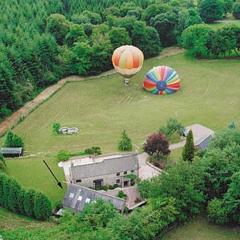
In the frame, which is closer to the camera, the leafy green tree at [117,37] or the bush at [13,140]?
the bush at [13,140]

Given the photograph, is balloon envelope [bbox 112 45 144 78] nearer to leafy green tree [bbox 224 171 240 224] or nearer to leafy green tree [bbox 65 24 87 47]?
leafy green tree [bbox 65 24 87 47]

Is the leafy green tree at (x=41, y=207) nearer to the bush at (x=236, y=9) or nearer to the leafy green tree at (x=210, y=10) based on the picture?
the leafy green tree at (x=210, y=10)

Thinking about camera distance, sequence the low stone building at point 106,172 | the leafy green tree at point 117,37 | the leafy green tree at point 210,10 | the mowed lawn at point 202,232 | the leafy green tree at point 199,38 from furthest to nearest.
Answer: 1. the leafy green tree at point 210,10
2. the leafy green tree at point 199,38
3. the leafy green tree at point 117,37
4. the low stone building at point 106,172
5. the mowed lawn at point 202,232

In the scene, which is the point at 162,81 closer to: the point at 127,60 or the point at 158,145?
the point at 127,60

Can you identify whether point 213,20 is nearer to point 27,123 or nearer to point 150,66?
point 150,66

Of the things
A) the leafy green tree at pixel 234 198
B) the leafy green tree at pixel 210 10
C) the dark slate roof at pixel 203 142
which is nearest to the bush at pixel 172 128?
the dark slate roof at pixel 203 142

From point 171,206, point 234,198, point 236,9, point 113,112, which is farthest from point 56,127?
point 236,9

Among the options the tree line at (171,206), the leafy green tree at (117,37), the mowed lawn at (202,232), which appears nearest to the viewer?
the tree line at (171,206)
